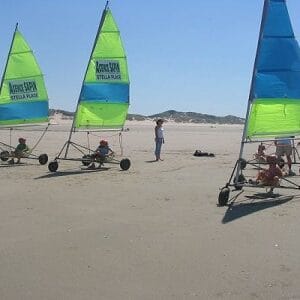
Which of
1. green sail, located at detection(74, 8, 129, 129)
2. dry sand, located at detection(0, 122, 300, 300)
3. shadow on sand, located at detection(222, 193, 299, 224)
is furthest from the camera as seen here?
green sail, located at detection(74, 8, 129, 129)

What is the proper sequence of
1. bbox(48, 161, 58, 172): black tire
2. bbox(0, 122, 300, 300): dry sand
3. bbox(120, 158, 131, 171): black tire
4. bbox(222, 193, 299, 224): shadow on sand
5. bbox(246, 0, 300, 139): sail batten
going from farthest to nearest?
bbox(120, 158, 131, 171): black tire < bbox(48, 161, 58, 172): black tire < bbox(246, 0, 300, 139): sail batten < bbox(222, 193, 299, 224): shadow on sand < bbox(0, 122, 300, 300): dry sand

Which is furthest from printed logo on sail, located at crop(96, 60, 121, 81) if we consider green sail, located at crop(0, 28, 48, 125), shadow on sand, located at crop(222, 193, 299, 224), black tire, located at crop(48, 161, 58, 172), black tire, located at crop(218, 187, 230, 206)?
black tire, located at crop(218, 187, 230, 206)

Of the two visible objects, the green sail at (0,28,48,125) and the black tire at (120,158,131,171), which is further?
the green sail at (0,28,48,125)

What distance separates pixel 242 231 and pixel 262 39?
4.01 m

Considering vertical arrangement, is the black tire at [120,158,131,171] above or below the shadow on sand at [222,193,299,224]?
below

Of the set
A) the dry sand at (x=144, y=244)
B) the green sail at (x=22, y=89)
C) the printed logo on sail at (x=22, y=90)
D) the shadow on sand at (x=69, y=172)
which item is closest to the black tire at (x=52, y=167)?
the shadow on sand at (x=69, y=172)

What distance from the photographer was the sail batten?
31.5 ft

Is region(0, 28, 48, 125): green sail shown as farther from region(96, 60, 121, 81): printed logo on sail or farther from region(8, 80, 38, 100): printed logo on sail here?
region(96, 60, 121, 81): printed logo on sail

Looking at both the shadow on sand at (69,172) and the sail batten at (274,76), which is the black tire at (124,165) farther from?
the sail batten at (274,76)

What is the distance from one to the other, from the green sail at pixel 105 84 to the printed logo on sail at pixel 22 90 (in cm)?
226

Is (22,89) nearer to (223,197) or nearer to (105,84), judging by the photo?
(105,84)

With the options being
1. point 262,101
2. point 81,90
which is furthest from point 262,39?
point 81,90

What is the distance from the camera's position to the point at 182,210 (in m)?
8.38

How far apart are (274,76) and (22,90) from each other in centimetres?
921
